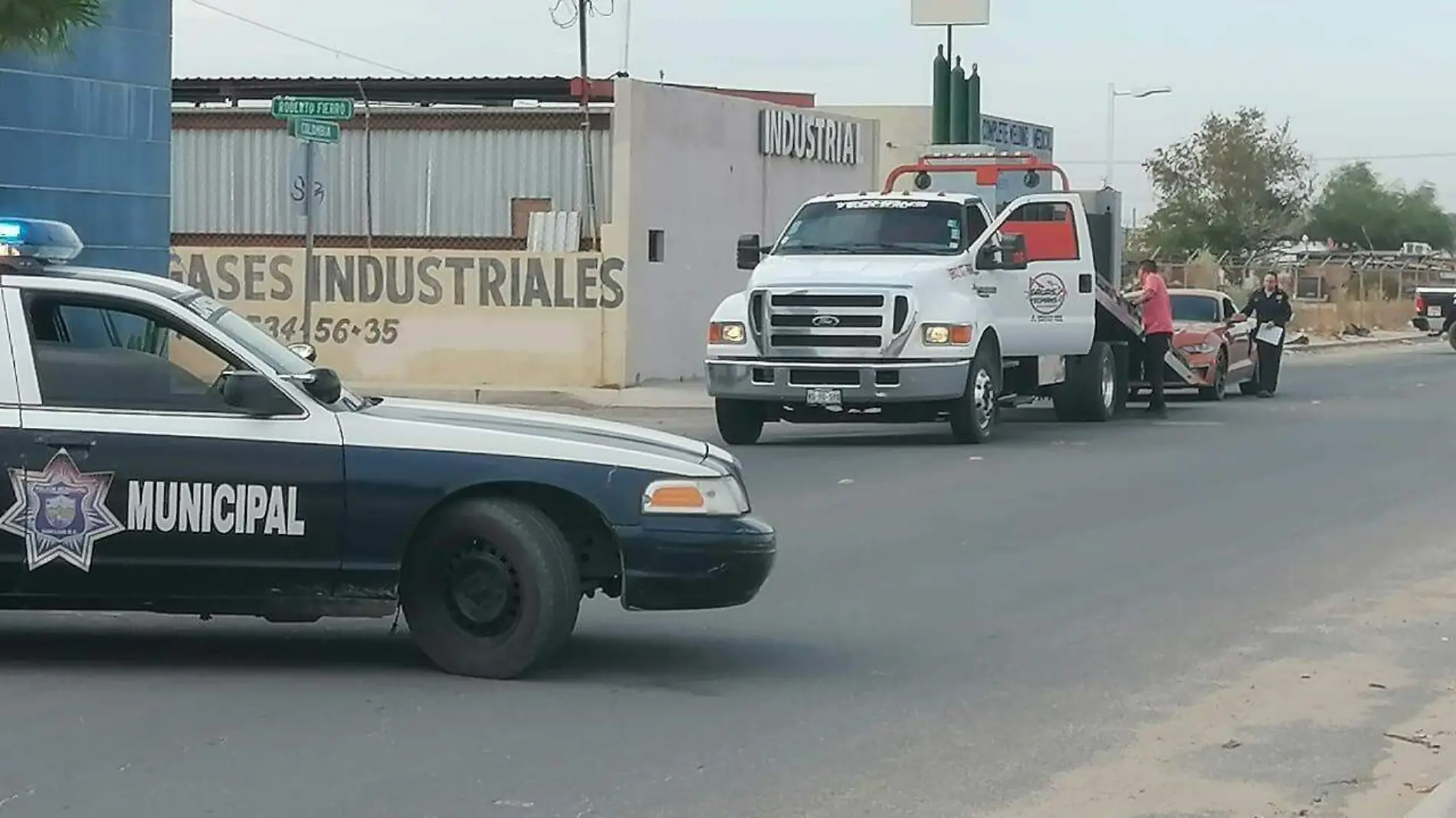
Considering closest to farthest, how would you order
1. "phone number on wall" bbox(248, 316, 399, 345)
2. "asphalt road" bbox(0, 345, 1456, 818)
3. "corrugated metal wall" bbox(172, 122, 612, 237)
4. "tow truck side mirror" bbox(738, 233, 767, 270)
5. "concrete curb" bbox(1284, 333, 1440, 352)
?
"asphalt road" bbox(0, 345, 1456, 818)
"tow truck side mirror" bbox(738, 233, 767, 270)
"phone number on wall" bbox(248, 316, 399, 345)
"corrugated metal wall" bbox(172, 122, 612, 237)
"concrete curb" bbox(1284, 333, 1440, 352)

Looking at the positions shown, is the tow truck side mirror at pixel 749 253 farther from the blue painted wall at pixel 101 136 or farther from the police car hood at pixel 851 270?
the blue painted wall at pixel 101 136

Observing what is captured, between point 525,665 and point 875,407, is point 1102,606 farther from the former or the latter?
point 875,407

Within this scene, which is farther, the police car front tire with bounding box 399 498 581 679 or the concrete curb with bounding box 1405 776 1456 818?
the police car front tire with bounding box 399 498 581 679

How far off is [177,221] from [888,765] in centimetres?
2425

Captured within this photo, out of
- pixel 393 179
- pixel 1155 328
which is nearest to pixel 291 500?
pixel 1155 328

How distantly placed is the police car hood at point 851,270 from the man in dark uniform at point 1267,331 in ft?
34.3

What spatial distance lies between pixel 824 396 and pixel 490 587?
1177 cm

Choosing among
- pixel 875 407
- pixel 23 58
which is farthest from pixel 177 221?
pixel 875 407

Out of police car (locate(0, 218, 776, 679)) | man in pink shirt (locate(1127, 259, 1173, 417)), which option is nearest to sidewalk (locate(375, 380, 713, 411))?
man in pink shirt (locate(1127, 259, 1173, 417))

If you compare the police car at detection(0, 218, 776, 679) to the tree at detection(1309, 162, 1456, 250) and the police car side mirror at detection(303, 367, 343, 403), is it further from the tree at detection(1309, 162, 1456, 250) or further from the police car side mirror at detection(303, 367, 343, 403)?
the tree at detection(1309, 162, 1456, 250)

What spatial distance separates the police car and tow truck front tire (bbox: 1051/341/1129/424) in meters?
15.8

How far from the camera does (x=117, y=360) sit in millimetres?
8578

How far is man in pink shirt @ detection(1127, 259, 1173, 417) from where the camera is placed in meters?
25.8

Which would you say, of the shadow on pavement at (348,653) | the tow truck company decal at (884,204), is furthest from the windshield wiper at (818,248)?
the shadow on pavement at (348,653)
